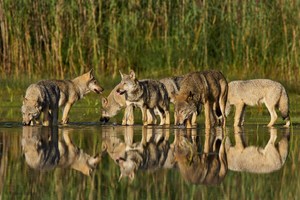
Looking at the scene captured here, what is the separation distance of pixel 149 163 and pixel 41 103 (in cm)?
630

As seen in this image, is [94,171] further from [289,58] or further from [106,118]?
[289,58]

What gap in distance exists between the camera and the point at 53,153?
1228cm

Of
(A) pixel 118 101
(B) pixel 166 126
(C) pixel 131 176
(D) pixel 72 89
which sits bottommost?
(C) pixel 131 176

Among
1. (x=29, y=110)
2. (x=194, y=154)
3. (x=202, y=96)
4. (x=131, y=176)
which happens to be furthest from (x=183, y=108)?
(x=131, y=176)

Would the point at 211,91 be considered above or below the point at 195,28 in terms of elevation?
below

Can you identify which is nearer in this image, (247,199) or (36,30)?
(247,199)

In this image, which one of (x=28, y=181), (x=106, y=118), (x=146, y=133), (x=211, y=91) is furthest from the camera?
(x=106, y=118)

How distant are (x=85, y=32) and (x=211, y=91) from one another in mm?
8880

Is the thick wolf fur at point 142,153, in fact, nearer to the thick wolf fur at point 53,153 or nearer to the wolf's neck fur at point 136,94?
the thick wolf fur at point 53,153

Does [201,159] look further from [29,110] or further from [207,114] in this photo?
[29,110]

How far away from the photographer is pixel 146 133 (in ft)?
51.5

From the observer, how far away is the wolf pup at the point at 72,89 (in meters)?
18.9

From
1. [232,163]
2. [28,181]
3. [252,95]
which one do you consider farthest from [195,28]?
[28,181]

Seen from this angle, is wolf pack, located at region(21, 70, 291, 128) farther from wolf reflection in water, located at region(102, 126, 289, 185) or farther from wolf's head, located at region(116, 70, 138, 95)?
wolf reflection in water, located at region(102, 126, 289, 185)
